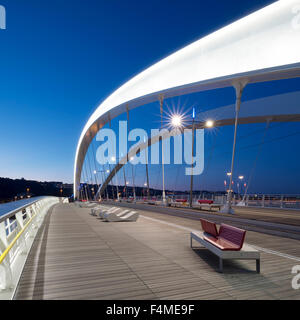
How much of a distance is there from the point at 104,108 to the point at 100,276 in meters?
22.8

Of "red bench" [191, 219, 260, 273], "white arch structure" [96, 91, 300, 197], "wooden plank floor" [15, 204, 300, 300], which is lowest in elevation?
"wooden plank floor" [15, 204, 300, 300]

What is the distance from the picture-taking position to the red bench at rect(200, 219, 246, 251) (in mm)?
4444

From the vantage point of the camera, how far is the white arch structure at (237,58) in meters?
11.2

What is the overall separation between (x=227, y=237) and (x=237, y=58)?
1064cm

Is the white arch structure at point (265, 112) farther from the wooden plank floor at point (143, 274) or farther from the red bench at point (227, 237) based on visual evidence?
the wooden plank floor at point (143, 274)

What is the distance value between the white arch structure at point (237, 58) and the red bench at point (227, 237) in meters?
8.65

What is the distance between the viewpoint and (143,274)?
4.17 meters

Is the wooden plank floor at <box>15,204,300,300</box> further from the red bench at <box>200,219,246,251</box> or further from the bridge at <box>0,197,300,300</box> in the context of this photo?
the red bench at <box>200,219,246,251</box>

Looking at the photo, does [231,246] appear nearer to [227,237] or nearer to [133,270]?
[227,237]

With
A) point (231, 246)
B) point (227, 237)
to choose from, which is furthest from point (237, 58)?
point (231, 246)

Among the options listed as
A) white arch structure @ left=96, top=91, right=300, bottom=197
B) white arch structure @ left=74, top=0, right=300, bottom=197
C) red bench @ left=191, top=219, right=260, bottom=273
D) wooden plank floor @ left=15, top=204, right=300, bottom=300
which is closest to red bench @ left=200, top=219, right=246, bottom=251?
red bench @ left=191, top=219, right=260, bottom=273

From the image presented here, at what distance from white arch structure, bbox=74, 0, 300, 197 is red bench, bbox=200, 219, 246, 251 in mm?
8648

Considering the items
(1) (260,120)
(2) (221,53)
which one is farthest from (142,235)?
(1) (260,120)

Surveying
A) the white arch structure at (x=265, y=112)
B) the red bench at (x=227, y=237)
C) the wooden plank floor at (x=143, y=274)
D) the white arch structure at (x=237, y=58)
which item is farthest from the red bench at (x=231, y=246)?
the white arch structure at (x=265, y=112)
